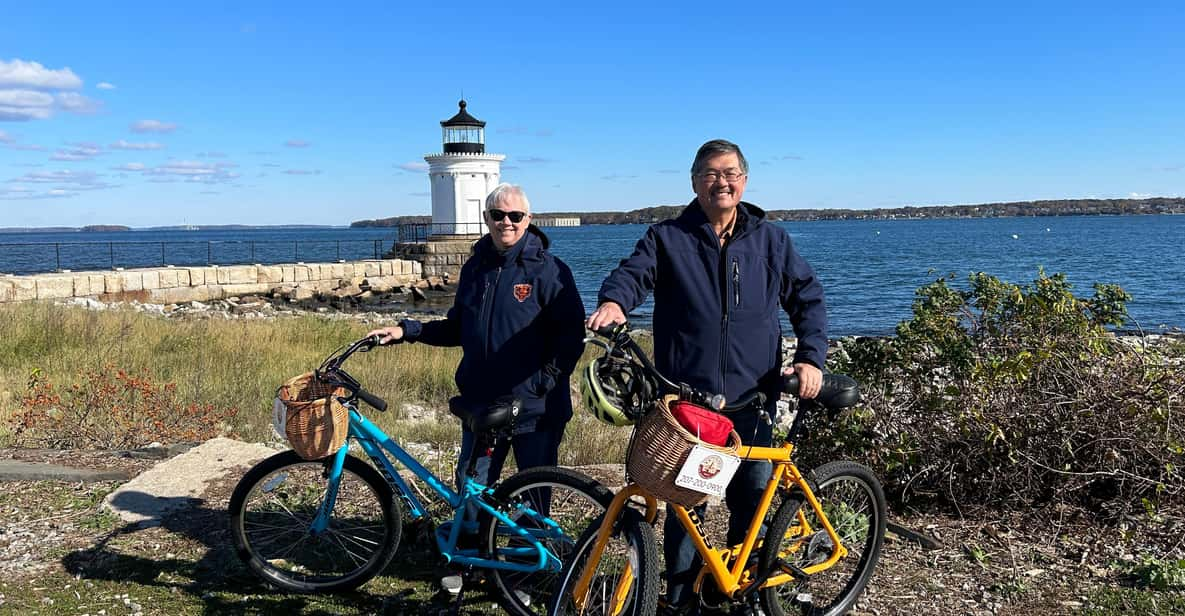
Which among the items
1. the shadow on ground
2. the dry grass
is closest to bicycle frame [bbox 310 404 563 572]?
the shadow on ground

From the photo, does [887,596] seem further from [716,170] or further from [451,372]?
[451,372]

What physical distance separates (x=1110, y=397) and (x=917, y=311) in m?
1.14

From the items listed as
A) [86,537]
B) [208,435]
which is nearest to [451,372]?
[208,435]

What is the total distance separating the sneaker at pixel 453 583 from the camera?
13.0 feet

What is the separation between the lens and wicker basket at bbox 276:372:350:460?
12.6 feet

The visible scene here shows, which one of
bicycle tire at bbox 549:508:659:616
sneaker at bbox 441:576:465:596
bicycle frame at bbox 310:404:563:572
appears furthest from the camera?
sneaker at bbox 441:576:465:596

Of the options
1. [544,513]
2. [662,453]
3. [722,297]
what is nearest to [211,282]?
[544,513]

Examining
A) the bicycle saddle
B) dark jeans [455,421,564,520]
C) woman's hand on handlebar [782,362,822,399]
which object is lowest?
dark jeans [455,421,564,520]

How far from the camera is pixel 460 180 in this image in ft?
138

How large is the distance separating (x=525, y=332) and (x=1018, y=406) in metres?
2.86

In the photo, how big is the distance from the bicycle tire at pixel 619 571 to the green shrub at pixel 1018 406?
7.51 ft

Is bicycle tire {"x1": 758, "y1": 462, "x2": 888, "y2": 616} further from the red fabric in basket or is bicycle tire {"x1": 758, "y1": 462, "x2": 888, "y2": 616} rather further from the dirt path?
the red fabric in basket

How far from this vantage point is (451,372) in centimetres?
1130

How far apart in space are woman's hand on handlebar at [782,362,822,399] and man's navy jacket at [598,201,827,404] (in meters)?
0.09
